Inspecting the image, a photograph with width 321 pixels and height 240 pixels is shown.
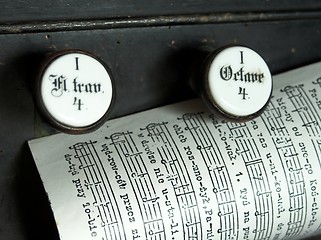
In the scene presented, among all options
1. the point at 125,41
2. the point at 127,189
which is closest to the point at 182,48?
the point at 125,41

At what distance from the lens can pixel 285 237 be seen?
0.75 meters

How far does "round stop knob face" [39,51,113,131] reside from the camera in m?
0.63

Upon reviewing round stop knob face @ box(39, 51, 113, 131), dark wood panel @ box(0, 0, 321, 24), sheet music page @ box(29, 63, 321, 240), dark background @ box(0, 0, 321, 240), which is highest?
dark wood panel @ box(0, 0, 321, 24)

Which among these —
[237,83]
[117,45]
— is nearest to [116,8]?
[117,45]

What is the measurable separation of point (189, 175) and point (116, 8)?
0.66 ft

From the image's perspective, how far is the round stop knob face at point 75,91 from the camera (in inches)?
24.7

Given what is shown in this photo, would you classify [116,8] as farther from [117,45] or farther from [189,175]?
[189,175]

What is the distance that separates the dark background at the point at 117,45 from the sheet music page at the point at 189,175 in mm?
27

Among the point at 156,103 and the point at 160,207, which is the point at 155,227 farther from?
the point at 156,103

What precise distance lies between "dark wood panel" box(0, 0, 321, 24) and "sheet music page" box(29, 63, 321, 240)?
11cm

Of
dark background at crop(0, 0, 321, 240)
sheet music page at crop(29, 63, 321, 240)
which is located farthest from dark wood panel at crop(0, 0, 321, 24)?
sheet music page at crop(29, 63, 321, 240)

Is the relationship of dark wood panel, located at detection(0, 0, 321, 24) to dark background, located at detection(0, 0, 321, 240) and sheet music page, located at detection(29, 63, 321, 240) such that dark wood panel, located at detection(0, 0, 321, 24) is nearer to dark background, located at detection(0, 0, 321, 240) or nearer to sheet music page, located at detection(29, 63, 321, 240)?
dark background, located at detection(0, 0, 321, 240)

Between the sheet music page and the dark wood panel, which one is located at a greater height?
the dark wood panel

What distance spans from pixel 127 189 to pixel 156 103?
4.8 inches
